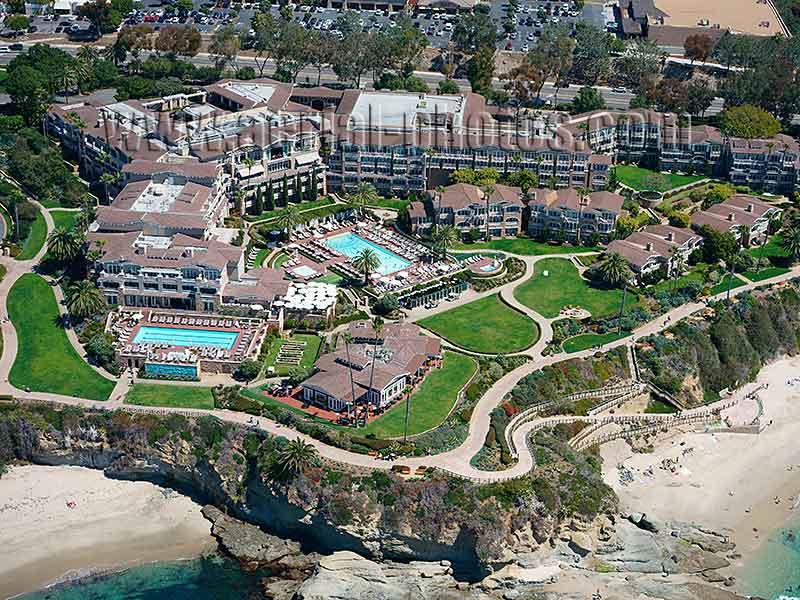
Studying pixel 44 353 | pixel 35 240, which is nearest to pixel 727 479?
pixel 44 353

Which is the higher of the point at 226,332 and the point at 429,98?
the point at 429,98

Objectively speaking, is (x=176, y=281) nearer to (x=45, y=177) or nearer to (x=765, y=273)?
(x=45, y=177)

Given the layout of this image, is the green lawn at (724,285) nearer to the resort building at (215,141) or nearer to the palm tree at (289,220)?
the palm tree at (289,220)

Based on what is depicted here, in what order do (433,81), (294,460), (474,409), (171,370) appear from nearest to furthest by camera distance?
(294,460)
(474,409)
(171,370)
(433,81)

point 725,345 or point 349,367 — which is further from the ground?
point 349,367

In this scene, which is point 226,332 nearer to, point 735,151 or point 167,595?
point 167,595

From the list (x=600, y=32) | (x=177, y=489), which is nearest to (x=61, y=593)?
(x=177, y=489)

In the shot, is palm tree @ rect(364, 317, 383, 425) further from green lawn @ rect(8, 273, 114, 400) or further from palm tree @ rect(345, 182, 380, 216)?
palm tree @ rect(345, 182, 380, 216)
